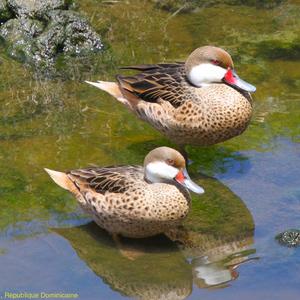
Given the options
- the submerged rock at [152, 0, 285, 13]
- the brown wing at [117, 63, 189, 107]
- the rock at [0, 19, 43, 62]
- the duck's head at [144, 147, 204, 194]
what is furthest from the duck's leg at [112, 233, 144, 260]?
the submerged rock at [152, 0, 285, 13]

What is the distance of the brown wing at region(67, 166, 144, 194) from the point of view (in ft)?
20.9

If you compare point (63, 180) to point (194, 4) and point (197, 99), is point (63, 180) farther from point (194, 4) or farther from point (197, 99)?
point (194, 4)

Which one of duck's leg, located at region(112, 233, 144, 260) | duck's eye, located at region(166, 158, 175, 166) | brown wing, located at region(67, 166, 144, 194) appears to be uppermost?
duck's eye, located at region(166, 158, 175, 166)

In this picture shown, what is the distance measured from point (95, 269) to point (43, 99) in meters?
2.89

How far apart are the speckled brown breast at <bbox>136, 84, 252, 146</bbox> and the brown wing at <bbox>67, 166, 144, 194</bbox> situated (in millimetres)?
850

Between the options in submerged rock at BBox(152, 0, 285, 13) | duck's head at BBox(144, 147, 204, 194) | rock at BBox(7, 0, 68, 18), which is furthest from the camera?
submerged rock at BBox(152, 0, 285, 13)

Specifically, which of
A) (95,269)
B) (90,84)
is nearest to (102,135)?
(90,84)

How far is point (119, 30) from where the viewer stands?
10.1 meters

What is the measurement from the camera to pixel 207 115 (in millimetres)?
7289

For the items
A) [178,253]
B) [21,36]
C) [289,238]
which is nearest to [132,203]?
[178,253]

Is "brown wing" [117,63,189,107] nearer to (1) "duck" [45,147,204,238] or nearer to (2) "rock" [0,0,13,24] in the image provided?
(1) "duck" [45,147,204,238]

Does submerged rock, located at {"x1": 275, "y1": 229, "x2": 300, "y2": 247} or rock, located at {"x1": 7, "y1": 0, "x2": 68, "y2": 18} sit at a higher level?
rock, located at {"x1": 7, "y1": 0, "x2": 68, "y2": 18}

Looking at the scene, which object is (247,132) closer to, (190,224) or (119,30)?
(190,224)

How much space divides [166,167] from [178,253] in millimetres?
611
